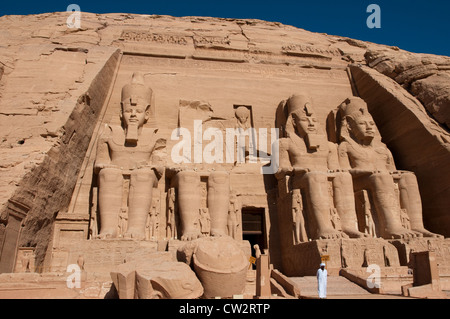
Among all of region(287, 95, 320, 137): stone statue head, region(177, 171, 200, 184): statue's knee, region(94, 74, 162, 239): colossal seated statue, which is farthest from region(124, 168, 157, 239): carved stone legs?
region(287, 95, 320, 137): stone statue head

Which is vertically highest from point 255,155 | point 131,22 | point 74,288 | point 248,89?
point 131,22

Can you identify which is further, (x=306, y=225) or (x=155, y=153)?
(x=155, y=153)

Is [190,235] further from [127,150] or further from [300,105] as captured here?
[300,105]

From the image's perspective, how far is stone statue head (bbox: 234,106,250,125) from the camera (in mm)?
8906

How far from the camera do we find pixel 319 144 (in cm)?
766

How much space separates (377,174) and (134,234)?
4339 mm

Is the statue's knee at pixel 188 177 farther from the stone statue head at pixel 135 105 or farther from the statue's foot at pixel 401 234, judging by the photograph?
the statue's foot at pixel 401 234

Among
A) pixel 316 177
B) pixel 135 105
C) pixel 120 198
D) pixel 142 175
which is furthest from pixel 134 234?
pixel 316 177

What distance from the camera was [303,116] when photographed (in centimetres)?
799

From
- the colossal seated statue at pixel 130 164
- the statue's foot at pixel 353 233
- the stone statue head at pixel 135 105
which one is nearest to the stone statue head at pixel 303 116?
the statue's foot at pixel 353 233
